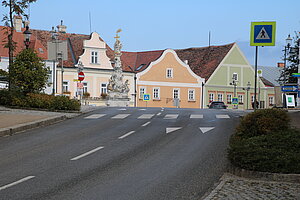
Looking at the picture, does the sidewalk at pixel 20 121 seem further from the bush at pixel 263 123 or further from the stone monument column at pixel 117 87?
the stone monument column at pixel 117 87

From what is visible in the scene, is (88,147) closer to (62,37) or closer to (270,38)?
(270,38)

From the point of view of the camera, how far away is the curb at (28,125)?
1772 centimetres

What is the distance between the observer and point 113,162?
464 inches

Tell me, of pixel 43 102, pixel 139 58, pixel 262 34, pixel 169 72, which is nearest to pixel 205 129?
pixel 262 34

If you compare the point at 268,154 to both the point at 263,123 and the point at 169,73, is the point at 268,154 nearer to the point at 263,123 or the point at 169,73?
the point at 263,123

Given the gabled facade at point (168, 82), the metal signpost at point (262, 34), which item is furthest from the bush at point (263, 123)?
the gabled facade at point (168, 82)

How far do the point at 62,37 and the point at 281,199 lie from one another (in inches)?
2760

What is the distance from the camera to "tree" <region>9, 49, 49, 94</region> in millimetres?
28469

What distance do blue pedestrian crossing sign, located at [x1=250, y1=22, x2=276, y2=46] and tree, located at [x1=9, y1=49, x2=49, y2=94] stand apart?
15306mm

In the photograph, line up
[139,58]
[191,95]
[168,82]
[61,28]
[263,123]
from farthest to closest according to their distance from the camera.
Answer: [139,58] → [191,95] → [61,28] → [168,82] → [263,123]

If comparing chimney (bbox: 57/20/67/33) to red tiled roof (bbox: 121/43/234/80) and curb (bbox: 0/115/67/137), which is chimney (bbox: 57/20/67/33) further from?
curb (bbox: 0/115/67/137)

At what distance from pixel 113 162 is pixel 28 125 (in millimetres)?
8470

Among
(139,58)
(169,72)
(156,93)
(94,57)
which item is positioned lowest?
(156,93)

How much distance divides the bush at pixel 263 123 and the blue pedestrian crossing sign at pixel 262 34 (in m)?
3.10
